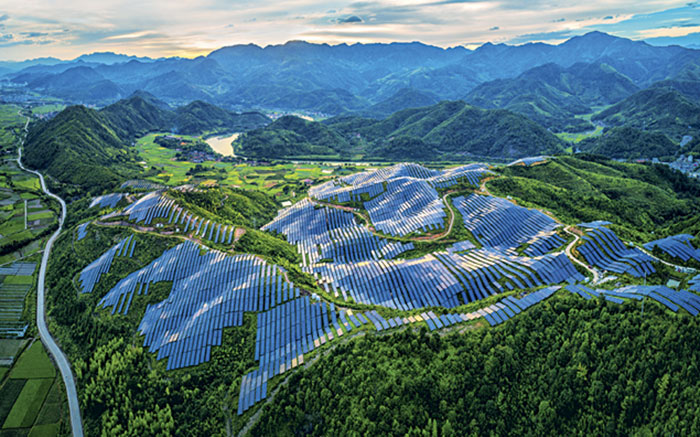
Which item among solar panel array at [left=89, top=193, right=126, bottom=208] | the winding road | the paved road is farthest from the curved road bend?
the paved road

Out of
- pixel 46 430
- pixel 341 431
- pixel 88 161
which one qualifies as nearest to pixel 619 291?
pixel 341 431

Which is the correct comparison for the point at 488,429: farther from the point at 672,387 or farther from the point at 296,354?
the point at 296,354

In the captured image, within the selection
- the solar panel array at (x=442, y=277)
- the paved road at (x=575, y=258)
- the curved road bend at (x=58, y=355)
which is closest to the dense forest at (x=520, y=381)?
the solar panel array at (x=442, y=277)

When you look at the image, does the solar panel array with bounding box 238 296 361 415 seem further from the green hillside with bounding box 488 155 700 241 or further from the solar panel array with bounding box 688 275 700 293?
the green hillside with bounding box 488 155 700 241

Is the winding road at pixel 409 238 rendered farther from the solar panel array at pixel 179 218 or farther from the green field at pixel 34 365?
the green field at pixel 34 365

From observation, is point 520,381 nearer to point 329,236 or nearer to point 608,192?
point 329,236

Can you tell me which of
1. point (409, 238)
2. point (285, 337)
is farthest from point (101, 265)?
point (409, 238)
